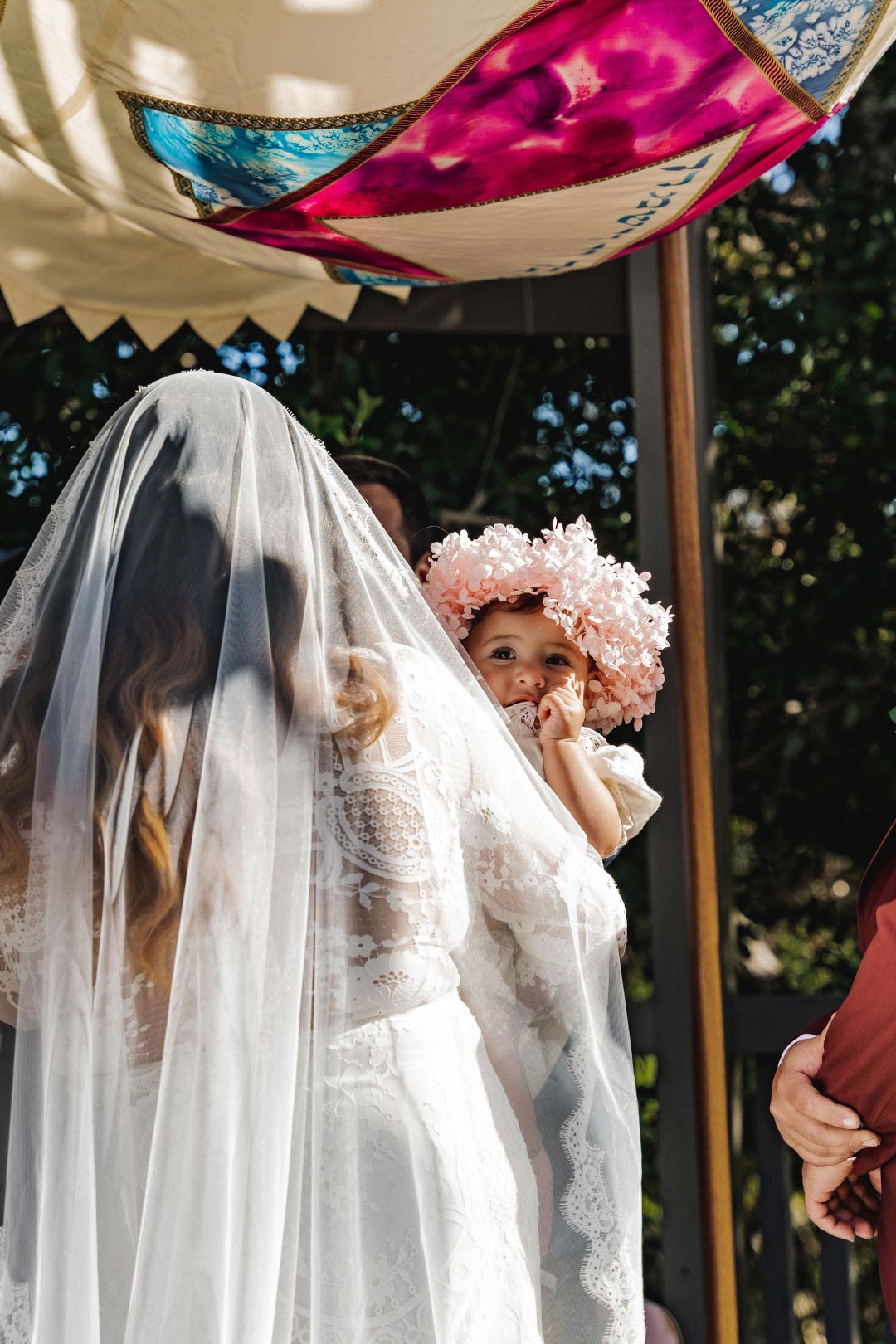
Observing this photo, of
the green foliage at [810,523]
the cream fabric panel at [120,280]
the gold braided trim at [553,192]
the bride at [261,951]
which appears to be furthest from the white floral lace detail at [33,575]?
the green foliage at [810,523]

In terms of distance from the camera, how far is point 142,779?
1.46 metres

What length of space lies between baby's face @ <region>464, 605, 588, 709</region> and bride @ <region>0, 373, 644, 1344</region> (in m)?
0.50

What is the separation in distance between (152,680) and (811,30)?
1.50 meters

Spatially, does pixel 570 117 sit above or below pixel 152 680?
above

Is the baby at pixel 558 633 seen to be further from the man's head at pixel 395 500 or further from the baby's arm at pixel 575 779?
the man's head at pixel 395 500

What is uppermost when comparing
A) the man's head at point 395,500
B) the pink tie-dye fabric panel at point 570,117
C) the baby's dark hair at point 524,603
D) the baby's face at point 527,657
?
the pink tie-dye fabric panel at point 570,117

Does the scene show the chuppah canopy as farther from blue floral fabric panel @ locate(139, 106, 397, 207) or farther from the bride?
the bride

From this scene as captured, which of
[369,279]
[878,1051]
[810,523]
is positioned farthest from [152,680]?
[810,523]

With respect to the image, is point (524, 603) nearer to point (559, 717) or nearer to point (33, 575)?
point (559, 717)

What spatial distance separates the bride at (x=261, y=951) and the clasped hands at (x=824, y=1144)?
248 mm

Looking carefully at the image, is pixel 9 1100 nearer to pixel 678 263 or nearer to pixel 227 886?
pixel 227 886

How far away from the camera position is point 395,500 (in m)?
2.89

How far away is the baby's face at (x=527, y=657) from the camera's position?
2193 mm

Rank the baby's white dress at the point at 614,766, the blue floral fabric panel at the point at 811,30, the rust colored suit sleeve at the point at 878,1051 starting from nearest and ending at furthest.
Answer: the rust colored suit sleeve at the point at 878,1051 < the blue floral fabric panel at the point at 811,30 < the baby's white dress at the point at 614,766
